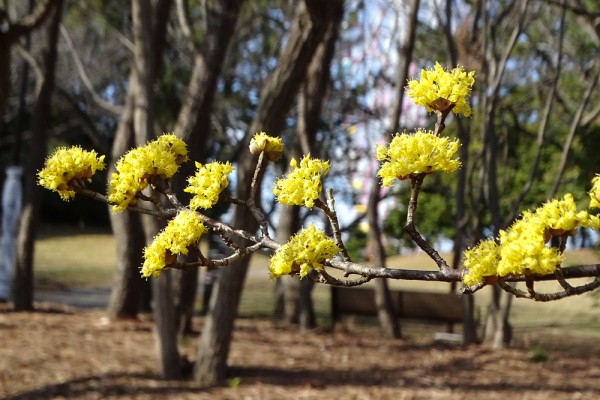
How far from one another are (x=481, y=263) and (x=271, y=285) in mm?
16688

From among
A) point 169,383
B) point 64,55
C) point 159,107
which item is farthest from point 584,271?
point 64,55

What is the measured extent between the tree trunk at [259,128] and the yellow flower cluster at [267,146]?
3.76m

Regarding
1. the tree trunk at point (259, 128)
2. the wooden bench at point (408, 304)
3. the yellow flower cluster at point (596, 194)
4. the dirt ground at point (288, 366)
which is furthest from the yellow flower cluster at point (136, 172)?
the wooden bench at point (408, 304)

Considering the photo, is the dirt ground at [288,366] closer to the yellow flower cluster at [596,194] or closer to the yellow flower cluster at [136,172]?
the yellow flower cluster at [136,172]

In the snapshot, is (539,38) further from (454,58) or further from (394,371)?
(394,371)

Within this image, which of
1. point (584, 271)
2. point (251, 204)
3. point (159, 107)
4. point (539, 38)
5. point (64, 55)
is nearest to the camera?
point (584, 271)

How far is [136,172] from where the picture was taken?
5.94 ft

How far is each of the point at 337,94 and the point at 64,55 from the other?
832cm

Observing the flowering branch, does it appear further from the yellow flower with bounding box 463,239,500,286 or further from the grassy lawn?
the grassy lawn

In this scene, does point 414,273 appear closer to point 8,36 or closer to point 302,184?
point 302,184

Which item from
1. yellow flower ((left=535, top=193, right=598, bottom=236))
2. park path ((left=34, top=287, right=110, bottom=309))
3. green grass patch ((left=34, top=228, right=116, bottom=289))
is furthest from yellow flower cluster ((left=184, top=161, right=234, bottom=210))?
green grass patch ((left=34, top=228, right=116, bottom=289))

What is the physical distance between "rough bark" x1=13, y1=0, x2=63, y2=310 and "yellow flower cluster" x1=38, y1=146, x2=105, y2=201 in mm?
8737

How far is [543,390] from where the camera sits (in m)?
6.73

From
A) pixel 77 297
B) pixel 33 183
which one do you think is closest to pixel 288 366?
pixel 33 183
